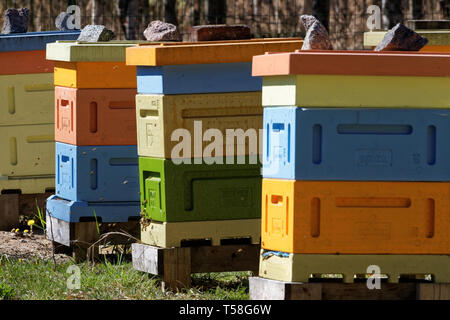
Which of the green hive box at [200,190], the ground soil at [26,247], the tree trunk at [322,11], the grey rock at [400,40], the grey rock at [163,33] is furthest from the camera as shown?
the tree trunk at [322,11]

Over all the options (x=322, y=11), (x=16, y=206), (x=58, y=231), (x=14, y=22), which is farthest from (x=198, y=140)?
(x=322, y=11)

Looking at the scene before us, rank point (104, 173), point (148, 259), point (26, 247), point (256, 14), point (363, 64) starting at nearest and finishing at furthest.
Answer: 1. point (363, 64)
2. point (148, 259)
3. point (104, 173)
4. point (26, 247)
5. point (256, 14)

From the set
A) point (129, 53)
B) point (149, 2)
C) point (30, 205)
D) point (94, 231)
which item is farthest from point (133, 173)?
point (149, 2)

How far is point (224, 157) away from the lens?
21.3 ft

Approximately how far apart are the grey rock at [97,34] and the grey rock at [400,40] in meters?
2.80

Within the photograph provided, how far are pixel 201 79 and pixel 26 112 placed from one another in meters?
3.18

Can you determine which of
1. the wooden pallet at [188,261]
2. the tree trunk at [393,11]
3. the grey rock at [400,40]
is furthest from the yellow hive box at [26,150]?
the tree trunk at [393,11]

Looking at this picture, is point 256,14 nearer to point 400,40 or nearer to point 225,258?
point 225,258

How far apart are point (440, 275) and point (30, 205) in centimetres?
492

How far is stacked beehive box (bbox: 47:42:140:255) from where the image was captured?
737 cm

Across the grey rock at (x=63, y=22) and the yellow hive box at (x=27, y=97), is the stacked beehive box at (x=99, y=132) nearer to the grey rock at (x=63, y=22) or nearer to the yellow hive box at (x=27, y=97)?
the yellow hive box at (x=27, y=97)

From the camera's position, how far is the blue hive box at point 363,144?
5277mm

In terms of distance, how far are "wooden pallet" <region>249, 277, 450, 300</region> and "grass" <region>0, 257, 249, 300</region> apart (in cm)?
66

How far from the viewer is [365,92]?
5297 millimetres
